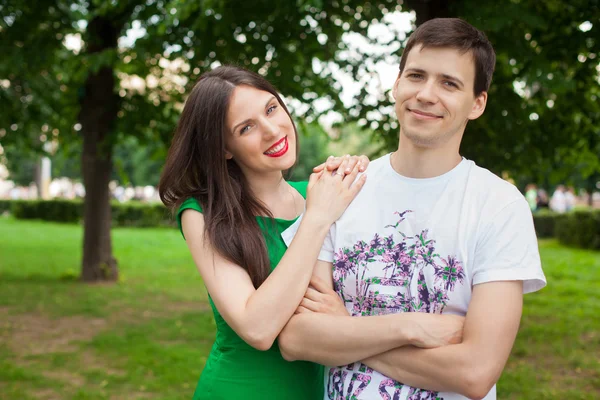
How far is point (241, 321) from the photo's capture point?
7.56ft

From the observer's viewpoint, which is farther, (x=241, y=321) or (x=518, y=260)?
(x=241, y=321)

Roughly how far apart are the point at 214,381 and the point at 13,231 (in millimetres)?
25281

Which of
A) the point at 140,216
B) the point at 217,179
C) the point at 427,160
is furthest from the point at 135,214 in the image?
the point at 427,160

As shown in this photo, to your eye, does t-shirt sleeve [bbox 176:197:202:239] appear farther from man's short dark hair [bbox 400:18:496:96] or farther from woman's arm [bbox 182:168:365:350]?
man's short dark hair [bbox 400:18:496:96]

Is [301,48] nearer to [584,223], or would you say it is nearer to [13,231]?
[584,223]

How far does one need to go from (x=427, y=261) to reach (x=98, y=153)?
9751 mm

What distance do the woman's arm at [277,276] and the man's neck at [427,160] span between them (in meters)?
0.22

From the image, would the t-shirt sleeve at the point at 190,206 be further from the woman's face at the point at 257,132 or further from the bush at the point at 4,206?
the bush at the point at 4,206

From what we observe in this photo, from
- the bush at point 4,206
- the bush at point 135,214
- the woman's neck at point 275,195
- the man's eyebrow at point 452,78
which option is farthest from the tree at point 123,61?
the bush at point 4,206

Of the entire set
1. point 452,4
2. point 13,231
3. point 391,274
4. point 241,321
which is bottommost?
point 13,231

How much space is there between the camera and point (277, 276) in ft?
7.52

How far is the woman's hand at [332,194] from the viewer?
92.6 inches

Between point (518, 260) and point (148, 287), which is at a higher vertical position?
point (518, 260)

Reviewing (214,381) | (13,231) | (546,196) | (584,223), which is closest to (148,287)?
Answer: (214,381)
